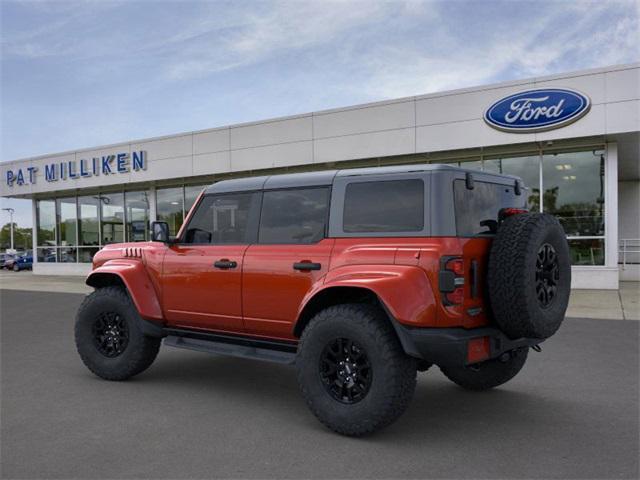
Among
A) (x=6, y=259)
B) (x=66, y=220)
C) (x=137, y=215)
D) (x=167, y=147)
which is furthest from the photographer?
(x=6, y=259)

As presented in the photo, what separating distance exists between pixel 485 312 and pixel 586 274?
11.0 metres

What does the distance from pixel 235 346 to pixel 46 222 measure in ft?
78.4

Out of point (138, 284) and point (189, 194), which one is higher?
point (189, 194)

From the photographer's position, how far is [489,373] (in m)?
4.96

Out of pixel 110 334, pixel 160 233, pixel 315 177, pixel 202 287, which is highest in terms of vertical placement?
pixel 315 177

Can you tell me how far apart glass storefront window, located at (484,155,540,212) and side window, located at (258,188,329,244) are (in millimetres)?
10574

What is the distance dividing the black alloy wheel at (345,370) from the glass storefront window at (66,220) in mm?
22684

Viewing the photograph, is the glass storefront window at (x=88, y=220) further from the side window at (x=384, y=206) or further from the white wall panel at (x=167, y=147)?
the side window at (x=384, y=206)

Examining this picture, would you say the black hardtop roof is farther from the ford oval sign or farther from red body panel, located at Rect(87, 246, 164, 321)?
the ford oval sign

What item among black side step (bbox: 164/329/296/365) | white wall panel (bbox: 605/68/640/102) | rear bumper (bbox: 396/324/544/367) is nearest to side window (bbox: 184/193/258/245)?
black side step (bbox: 164/329/296/365)

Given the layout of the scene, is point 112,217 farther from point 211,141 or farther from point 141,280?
point 141,280

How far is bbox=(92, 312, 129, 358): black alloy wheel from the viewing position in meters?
5.62

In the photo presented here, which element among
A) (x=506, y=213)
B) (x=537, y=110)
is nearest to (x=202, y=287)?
(x=506, y=213)

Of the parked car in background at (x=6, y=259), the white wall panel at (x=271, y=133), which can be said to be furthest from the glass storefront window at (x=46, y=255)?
the white wall panel at (x=271, y=133)
